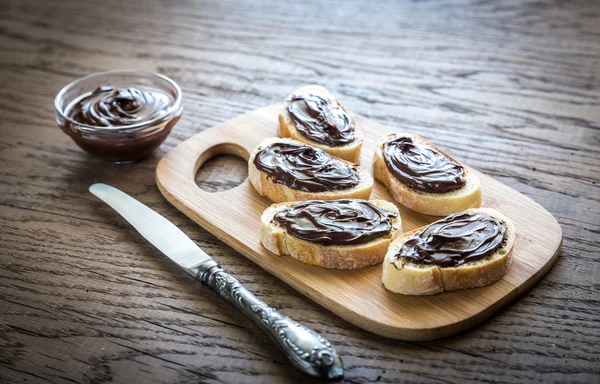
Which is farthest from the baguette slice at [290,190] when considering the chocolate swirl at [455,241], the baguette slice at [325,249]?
the chocolate swirl at [455,241]

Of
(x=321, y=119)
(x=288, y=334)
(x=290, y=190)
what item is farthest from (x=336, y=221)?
(x=321, y=119)

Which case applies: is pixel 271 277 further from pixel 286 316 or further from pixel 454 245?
pixel 454 245

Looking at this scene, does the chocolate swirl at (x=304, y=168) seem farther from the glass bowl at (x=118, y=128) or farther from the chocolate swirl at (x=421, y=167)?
the glass bowl at (x=118, y=128)

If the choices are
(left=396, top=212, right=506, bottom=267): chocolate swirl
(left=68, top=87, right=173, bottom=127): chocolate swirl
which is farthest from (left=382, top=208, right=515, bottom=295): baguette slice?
(left=68, top=87, right=173, bottom=127): chocolate swirl

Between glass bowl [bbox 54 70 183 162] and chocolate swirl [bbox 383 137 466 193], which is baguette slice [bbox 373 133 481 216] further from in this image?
glass bowl [bbox 54 70 183 162]

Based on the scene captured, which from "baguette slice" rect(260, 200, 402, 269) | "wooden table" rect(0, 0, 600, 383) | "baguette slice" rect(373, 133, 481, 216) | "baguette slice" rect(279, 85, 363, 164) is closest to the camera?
"wooden table" rect(0, 0, 600, 383)

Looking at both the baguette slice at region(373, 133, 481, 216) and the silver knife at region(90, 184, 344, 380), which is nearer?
the silver knife at region(90, 184, 344, 380)
